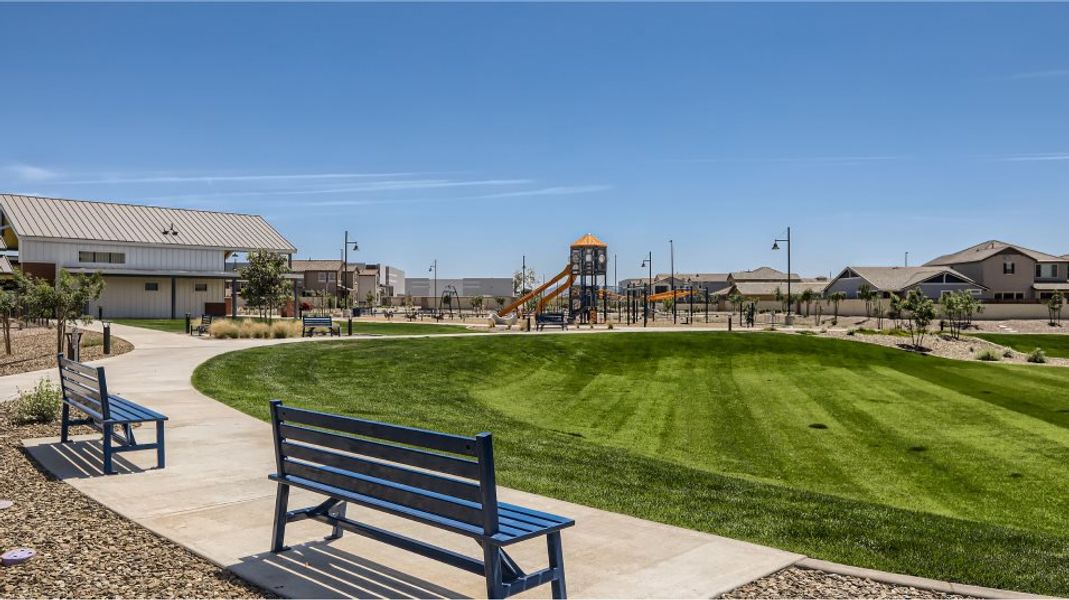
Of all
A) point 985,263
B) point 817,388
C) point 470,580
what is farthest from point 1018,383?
point 985,263

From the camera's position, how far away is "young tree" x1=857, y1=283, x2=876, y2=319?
78438mm

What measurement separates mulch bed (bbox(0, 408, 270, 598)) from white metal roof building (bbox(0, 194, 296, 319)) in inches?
1936

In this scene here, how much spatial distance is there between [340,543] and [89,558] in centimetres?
182

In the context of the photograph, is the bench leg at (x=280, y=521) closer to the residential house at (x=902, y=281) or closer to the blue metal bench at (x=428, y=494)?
the blue metal bench at (x=428, y=494)

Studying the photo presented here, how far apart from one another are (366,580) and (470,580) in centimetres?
73

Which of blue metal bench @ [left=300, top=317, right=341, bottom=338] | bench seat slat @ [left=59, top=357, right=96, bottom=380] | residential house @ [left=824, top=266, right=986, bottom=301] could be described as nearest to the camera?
bench seat slat @ [left=59, top=357, right=96, bottom=380]

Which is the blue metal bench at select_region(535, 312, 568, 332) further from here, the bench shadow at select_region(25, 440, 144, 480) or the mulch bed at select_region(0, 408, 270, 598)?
the mulch bed at select_region(0, 408, 270, 598)

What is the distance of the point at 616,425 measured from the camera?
17.6 metres

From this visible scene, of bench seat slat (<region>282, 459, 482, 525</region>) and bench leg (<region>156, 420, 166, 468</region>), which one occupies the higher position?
bench seat slat (<region>282, 459, 482, 525</region>)

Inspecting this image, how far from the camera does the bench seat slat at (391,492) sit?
15.3ft

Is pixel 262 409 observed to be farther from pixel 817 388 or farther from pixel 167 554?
pixel 817 388

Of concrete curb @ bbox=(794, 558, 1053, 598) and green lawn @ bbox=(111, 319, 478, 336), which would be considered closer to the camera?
concrete curb @ bbox=(794, 558, 1053, 598)

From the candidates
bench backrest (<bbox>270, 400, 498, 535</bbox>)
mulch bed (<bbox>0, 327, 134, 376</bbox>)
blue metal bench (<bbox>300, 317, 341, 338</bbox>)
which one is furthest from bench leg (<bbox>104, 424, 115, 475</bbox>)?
blue metal bench (<bbox>300, 317, 341, 338</bbox>)

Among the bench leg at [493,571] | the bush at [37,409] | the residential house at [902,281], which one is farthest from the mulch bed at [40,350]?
the residential house at [902,281]
